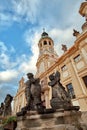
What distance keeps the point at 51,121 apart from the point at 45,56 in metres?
25.5

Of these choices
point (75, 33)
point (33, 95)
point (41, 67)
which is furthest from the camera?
→ point (41, 67)

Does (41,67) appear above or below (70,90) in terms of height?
above

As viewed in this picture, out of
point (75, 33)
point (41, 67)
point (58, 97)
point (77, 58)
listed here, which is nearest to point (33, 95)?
point (58, 97)

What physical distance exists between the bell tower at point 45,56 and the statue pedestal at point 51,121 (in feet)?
72.4

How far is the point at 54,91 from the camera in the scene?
6.28 meters

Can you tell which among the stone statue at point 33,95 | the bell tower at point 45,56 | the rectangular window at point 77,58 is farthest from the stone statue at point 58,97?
the bell tower at point 45,56

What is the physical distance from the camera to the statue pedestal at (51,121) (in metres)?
4.62

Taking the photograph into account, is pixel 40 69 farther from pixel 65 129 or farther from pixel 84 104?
pixel 65 129

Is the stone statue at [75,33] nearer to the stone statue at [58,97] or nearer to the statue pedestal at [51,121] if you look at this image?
the stone statue at [58,97]

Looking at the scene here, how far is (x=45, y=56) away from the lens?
98.2 feet

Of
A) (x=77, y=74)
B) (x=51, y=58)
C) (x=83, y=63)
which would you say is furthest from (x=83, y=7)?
(x=51, y=58)

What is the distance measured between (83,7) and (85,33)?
6040 millimetres

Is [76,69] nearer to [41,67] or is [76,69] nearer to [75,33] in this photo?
[75,33]

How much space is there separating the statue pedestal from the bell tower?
2208cm
